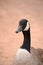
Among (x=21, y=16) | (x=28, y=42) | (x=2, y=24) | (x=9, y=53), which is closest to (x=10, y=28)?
(x=2, y=24)

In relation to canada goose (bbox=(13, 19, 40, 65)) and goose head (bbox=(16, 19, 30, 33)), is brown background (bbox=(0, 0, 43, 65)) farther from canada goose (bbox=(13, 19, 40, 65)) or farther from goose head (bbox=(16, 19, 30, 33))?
goose head (bbox=(16, 19, 30, 33))

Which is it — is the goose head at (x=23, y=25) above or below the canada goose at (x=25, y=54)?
above

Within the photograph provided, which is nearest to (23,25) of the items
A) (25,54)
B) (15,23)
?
(25,54)

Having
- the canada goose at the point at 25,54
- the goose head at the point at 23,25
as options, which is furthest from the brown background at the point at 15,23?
the goose head at the point at 23,25

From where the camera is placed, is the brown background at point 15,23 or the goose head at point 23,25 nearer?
the goose head at point 23,25

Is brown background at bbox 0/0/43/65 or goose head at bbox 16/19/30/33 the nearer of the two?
goose head at bbox 16/19/30/33

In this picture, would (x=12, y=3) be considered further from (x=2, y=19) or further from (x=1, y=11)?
(x=2, y=19)

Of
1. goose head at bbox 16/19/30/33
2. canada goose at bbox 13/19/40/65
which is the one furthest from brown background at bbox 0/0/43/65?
goose head at bbox 16/19/30/33

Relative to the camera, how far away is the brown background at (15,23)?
8.80 ft

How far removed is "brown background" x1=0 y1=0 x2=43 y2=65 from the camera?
2682mm

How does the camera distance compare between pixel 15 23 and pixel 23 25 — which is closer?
pixel 23 25

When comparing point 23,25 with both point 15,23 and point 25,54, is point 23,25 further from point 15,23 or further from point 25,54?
point 15,23

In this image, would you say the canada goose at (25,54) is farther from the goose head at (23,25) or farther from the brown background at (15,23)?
the brown background at (15,23)

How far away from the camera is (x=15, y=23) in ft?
10.7
